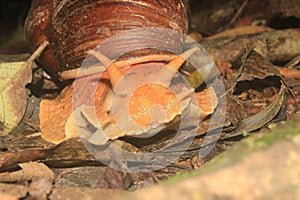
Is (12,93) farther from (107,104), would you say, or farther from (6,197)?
(6,197)

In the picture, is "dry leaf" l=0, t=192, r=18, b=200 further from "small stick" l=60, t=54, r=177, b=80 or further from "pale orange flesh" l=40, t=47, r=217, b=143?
"small stick" l=60, t=54, r=177, b=80

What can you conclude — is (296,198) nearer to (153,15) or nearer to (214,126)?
(214,126)

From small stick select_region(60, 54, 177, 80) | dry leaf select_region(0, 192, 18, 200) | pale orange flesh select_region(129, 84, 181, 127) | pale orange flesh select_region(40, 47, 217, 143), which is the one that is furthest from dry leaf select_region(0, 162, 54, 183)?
small stick select_region(60, 54, 177, 80)

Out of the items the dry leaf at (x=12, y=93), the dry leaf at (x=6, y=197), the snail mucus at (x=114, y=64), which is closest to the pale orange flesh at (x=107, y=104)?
the snail mucus at (x=114, y=64)

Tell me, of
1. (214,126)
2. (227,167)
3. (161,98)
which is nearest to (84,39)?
(161,98)

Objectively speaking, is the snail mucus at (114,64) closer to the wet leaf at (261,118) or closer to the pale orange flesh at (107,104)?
the pale orange flesh at (107,104)
